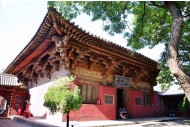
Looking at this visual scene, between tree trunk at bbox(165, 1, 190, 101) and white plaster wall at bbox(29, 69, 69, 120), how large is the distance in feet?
17.7

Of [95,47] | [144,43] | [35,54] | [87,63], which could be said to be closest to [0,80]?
[35,54]

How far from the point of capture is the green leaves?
526cm

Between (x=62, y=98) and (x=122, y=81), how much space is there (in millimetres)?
6263

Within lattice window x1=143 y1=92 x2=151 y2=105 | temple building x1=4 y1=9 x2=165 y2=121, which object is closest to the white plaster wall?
temple building x1=4 y1=9 x2=165 y2=121

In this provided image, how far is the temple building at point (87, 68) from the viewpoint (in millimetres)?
7482

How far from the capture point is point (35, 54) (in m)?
9.77

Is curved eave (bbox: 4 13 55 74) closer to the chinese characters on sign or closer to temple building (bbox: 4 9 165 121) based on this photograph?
temple building (bbox: 4 9 165 121)

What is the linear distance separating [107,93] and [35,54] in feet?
14.8

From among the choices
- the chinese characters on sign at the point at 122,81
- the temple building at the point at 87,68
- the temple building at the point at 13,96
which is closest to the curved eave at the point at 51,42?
the temple building at the point at 87,68

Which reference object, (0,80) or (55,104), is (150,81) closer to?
(55,104)

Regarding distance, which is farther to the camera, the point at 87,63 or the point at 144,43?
the point at 87,63

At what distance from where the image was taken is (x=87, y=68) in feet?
30.3

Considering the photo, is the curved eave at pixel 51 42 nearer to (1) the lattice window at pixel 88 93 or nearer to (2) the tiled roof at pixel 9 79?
(1) the lattice window at pixel 88 93

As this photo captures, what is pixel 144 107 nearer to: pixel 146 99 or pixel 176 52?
pixel 146 99
